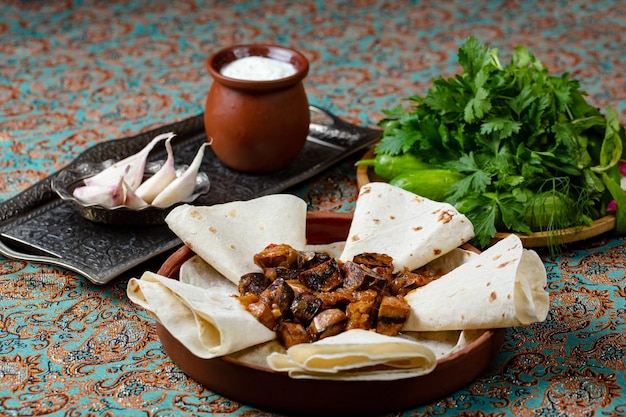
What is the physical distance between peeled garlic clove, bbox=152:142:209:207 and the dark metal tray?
0.25 feet

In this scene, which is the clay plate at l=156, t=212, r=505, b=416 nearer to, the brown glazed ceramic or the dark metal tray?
the dark metal tray

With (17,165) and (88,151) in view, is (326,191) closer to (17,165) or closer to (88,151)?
(88,151)

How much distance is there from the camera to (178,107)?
373 centimetres

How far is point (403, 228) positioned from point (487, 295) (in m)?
0.48

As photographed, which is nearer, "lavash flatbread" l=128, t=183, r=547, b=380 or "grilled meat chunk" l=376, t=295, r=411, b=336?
"lavash flatbread" l=128, t=183, r=547, b=380

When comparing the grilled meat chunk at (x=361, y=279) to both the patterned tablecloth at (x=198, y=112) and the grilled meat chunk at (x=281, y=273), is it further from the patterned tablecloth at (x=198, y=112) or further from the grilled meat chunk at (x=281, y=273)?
the patterned tablecloth at (x=198, y=112)

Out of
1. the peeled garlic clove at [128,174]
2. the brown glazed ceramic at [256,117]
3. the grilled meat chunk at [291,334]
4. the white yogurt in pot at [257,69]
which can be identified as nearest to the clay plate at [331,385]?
the grilled meat chunk at [291,334]

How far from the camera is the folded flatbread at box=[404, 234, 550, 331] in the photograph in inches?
75.4

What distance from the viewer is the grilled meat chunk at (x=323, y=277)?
2143 mm

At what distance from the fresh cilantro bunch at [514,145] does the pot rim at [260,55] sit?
0.36m

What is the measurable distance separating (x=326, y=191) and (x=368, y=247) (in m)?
0.75

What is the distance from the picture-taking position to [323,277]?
7.08 ft

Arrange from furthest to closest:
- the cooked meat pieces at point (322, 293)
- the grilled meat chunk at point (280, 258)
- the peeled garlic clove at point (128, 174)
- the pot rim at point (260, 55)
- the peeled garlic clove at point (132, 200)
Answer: the pot rim at point (260, 55) → the peeled garlic clove at point (128, 174) → the peeled garlic clove at point (132, 200) → the grilled meat chunk at point (280, 258) → the cooked meat pieces at point (322, 293)

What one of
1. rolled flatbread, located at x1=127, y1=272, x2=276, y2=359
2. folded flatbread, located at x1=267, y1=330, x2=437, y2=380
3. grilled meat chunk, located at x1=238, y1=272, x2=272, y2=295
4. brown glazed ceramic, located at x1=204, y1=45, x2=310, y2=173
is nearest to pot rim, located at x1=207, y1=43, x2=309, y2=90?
brown glazed ceramic, located at x1=204, y1=45, x2=310, y2=173
